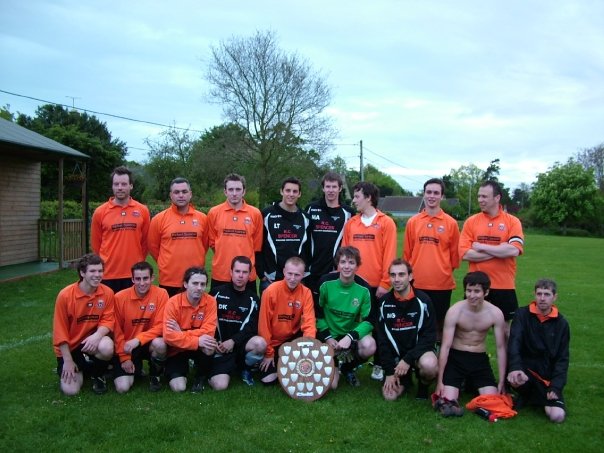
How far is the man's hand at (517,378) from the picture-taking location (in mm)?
4707

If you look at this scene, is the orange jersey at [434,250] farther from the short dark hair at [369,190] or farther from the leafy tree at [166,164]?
the leafy tree at [166,164]

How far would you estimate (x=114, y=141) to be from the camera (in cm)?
4016

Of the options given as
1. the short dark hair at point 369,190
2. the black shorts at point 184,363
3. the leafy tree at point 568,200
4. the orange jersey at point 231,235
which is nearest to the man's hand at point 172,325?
the black shorts at point 184,363

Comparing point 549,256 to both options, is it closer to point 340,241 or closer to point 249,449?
point 340,241

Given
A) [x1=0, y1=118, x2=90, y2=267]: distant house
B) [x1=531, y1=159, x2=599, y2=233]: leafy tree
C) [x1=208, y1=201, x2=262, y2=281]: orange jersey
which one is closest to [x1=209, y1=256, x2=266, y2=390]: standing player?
[x1=208, y1=201, x2=262, y2=281]: orange jersey

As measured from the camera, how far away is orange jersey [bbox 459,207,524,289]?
5.43 m

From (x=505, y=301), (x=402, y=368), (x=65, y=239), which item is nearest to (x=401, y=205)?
(x=65, y=239)

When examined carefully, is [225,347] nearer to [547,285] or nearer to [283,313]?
[283,313]

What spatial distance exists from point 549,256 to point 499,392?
66.5 ft

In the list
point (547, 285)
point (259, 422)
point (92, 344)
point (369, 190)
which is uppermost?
point (369, 190)

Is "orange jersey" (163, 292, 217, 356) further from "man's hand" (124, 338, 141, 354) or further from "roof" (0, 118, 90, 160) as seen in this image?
"roof" (0, 118, 90, 160)

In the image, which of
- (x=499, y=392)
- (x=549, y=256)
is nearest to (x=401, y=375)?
(x=499, y=392)

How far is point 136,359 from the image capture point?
5.33m

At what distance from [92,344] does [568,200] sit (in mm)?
55213
